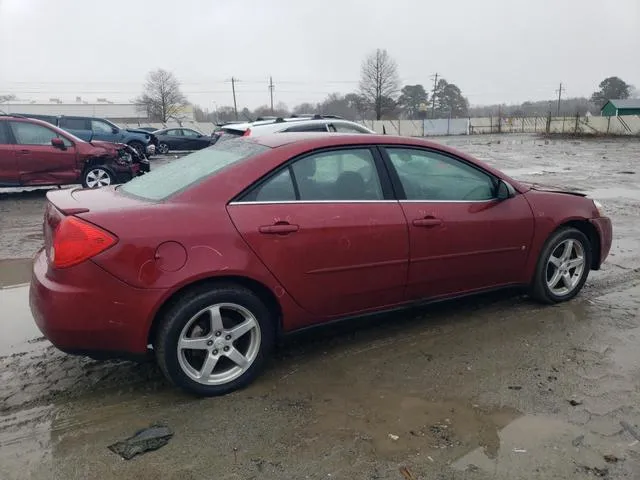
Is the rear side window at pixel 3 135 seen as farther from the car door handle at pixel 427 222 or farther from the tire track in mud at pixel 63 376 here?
the car door handle at pixel 427 222

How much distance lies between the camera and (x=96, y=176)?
10.1 meters

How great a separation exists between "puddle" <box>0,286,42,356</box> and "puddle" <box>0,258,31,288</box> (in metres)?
0.23

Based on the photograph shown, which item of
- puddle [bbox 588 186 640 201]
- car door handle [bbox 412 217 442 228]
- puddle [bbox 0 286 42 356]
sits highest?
car door handle [bbox 412 217 442 228]

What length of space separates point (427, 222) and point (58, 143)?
850 centimetres

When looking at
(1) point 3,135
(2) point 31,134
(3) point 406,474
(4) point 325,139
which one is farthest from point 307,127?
(3) point 406,474

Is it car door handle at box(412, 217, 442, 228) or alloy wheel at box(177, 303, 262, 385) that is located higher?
car door handle at box(412, 217, 442, 228)

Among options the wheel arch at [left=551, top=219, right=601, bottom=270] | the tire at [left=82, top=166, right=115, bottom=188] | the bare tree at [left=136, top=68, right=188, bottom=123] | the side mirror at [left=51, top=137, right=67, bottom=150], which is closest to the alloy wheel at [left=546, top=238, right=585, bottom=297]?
the wheel arch at [left=551, top=219, right=601, bottom=270]

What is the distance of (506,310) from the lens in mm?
4445

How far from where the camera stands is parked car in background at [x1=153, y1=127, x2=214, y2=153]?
2445 cm

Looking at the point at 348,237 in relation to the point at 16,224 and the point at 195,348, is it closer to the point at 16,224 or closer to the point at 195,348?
the point at 195,348

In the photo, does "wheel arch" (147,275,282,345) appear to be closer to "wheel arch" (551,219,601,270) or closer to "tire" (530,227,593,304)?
"tire" (530,227,593,304)

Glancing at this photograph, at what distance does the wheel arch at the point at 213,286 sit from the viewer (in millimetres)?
2926

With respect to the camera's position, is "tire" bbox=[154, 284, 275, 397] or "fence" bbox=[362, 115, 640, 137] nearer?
"tire" bbox=[154, 284, 275, 397]

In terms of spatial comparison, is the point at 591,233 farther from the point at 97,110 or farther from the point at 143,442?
the point at 97,110
